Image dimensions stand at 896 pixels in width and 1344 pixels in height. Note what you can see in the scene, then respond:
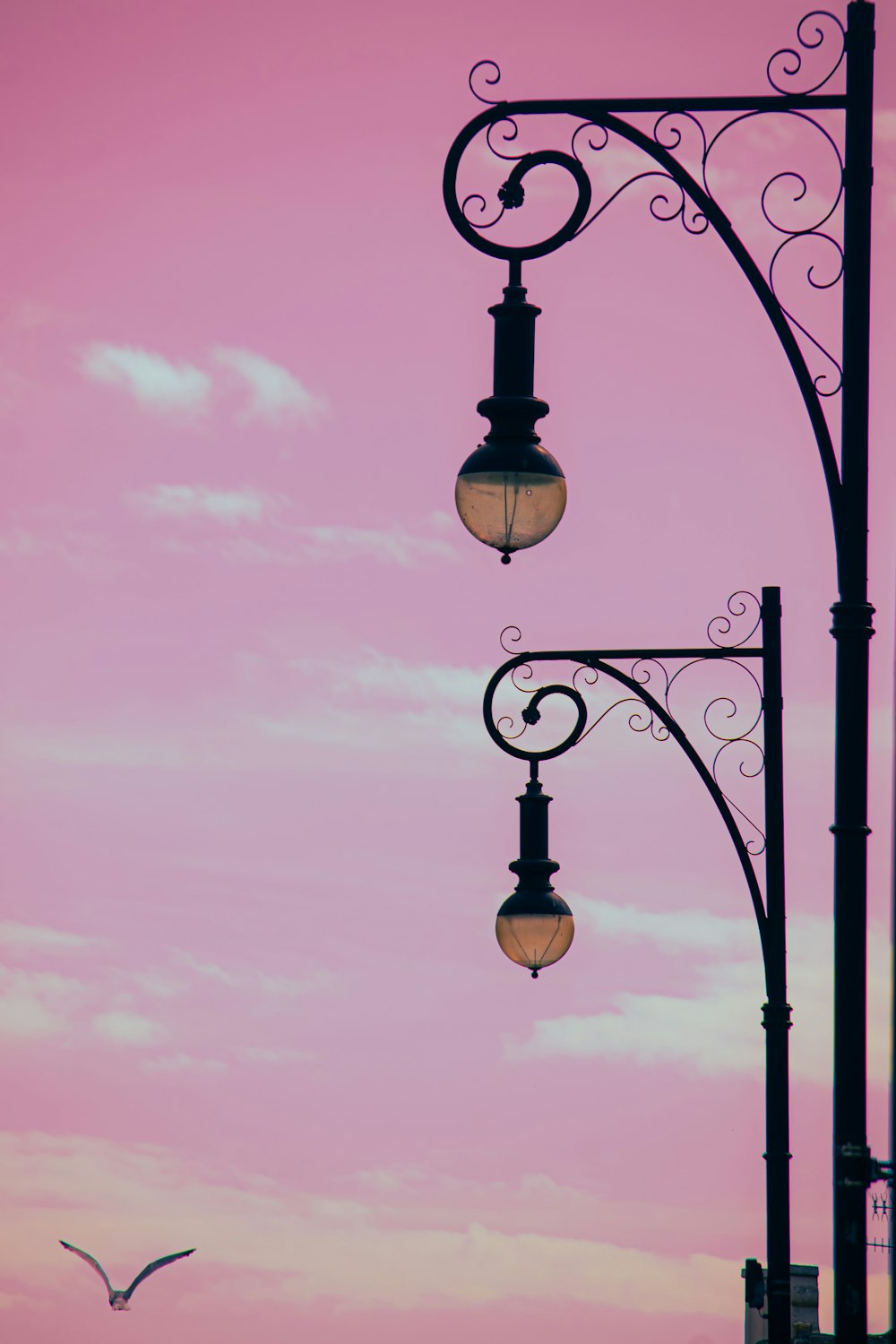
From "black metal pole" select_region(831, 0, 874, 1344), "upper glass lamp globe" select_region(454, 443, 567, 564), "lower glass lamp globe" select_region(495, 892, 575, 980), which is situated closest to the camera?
"black metal pole" select_region(831, 0, 874, 1344)

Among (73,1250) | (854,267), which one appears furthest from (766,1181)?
(73,1250)

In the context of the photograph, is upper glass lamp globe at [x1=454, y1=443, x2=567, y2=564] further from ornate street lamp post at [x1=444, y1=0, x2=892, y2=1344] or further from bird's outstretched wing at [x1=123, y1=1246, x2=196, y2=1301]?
bird's outstretched wing at [x1=123, y1=1246, x2=196, y2=1301]

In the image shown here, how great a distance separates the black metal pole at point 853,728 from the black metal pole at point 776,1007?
5.92 m

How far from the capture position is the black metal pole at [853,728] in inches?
310

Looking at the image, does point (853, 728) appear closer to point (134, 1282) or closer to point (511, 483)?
point (511, 483)

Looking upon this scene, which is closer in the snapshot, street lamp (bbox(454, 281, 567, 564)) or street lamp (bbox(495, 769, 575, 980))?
street lamp (bbox(454, 281, 567, 564))

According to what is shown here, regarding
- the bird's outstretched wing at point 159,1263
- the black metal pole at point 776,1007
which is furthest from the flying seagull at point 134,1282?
the black metal pole at point 776,1007

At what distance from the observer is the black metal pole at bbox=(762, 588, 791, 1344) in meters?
13.9

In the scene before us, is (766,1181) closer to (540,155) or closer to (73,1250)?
(540,155)

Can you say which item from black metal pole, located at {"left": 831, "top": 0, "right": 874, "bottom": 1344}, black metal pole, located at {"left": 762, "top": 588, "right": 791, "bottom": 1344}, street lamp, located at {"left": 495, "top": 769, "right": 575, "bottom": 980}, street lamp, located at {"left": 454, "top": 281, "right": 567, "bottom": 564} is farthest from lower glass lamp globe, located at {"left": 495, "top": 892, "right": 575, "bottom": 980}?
black metal pole, located at {"left": 831, "top": 0, "right": 874, "bottom": 1344}

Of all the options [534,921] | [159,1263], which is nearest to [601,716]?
[534,921]

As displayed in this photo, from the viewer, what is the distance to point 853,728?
8.21m

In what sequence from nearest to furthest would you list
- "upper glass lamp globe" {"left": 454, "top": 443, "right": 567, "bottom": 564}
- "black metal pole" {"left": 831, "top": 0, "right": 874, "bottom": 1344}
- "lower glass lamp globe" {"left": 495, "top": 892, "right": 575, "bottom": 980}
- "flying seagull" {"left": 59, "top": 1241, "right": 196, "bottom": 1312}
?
"black metal pole" {"left": 831, "top": 0, "right": 874, "bottom": 1344} → "upper glass lamp globe" {"left": 454, "top": 443, "right": 567, "bottom": 564} → "lower glass lamp globe" {"left": 495, "top": 892, "right": 575, "bottom": 980} → "flying seagull" {"left": 59, "top": 1241, "right": 196, "bottom": 1312}

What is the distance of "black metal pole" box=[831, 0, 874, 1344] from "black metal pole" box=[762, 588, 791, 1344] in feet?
19.4
